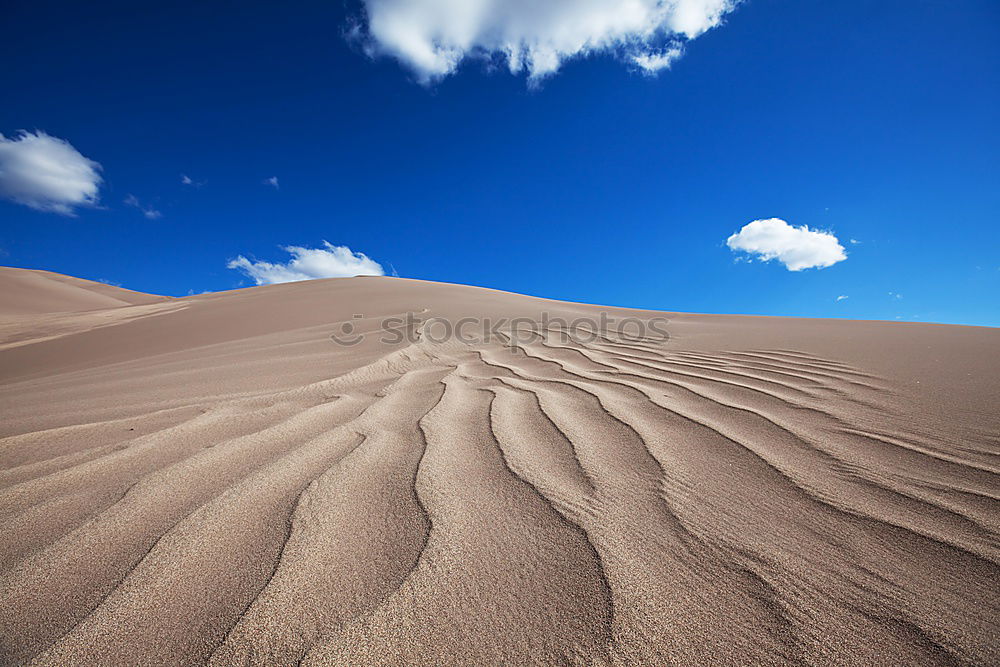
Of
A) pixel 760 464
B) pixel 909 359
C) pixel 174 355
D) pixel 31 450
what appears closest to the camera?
pixel 760 464

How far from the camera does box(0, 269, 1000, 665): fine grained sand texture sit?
75 cm

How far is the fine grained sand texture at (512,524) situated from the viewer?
0.75 metres

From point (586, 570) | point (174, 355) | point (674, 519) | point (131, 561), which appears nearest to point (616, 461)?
point (674, 519)

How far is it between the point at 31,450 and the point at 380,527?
1.68m

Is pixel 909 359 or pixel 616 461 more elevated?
pixel 909 359

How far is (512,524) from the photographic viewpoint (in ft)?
3.67

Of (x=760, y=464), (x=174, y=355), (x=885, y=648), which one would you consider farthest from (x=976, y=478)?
(x=174, y=355)

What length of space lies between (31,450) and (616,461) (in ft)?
7.71

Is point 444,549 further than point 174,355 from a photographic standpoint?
No

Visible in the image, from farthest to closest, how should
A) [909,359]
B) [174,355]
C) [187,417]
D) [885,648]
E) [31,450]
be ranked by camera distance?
1. [174,355]
2. [909,359]
3. [187,417]
4. [31,450]
5. [885,648]

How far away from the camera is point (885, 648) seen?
710 mm

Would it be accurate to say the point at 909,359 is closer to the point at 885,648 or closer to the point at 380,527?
the point at 885,648

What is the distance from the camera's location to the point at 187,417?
80.7 inches

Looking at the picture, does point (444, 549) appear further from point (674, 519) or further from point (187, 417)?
point (187, 417)
